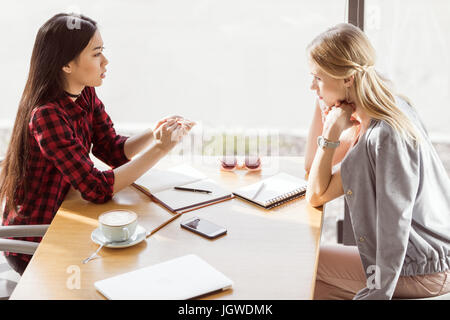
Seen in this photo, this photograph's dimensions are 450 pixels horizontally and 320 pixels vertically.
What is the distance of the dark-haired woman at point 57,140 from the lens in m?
1.66

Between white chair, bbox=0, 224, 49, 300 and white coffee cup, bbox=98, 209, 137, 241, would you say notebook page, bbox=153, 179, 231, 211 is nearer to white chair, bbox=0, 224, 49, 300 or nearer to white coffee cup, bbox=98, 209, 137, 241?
white coffee cup, bbox=98, 209, 137, 241

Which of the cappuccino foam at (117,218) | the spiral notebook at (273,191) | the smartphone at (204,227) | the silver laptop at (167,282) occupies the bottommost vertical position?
the silver laptop at (167,282)

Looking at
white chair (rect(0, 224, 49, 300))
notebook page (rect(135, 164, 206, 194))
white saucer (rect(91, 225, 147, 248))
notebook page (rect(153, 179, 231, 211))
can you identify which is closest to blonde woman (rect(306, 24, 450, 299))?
notebook page (rect(153, 179, 231, 211))

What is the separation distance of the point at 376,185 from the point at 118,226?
69 cm

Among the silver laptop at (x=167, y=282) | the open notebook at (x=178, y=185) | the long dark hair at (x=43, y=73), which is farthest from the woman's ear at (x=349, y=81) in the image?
the long dark hair at (x=43, y=73)

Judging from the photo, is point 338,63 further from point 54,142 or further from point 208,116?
point 208,116

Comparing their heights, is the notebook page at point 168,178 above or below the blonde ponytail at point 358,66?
below

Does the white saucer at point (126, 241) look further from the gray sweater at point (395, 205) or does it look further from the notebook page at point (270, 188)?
the gray sweater at point (395, 205)

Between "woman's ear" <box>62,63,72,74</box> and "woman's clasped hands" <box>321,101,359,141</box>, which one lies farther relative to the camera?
"woman's ear" <box>62,63,72,74</box>

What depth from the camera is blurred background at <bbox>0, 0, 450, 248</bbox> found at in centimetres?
236

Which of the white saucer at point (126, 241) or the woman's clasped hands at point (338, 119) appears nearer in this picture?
the white saucer at point (126, 241)

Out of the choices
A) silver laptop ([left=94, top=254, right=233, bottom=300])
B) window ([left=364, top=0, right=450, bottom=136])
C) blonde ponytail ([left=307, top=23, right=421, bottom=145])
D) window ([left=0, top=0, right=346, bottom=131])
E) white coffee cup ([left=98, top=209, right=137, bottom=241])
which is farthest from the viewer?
window ([left=0, top=0, right=346, bottom=131])
